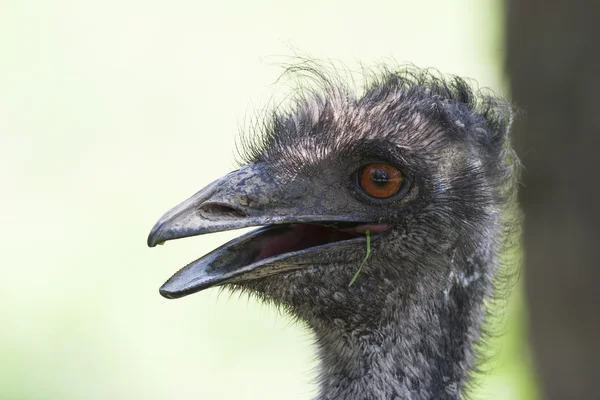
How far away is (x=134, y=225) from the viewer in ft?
27.8

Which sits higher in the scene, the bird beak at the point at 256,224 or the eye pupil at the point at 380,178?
the eye pupil at the point at 380,178

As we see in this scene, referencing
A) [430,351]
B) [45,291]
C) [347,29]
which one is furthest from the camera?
[347,29]

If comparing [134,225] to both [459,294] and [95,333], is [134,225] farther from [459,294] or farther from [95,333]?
[459,294]

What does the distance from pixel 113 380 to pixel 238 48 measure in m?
3.77

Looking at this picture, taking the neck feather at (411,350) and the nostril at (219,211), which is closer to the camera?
the nostril at (219,211)

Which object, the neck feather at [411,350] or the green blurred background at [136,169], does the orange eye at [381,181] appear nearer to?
the neck feather at [411,350]

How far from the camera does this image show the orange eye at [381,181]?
296 centimetres

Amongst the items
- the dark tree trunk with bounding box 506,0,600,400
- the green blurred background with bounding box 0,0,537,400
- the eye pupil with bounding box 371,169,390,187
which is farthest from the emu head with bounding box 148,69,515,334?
the green blurred background with bounding box 0,0,537,400

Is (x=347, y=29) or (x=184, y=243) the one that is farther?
(x=347, y=29)

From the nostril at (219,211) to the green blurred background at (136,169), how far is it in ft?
11.8

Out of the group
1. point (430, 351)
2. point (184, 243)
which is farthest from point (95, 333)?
point (430, 351)

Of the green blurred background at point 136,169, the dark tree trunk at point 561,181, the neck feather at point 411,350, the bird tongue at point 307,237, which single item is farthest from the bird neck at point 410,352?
the green blurred background at point 136,169

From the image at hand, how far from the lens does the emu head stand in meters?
2.89

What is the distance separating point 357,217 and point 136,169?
609 centimetres
